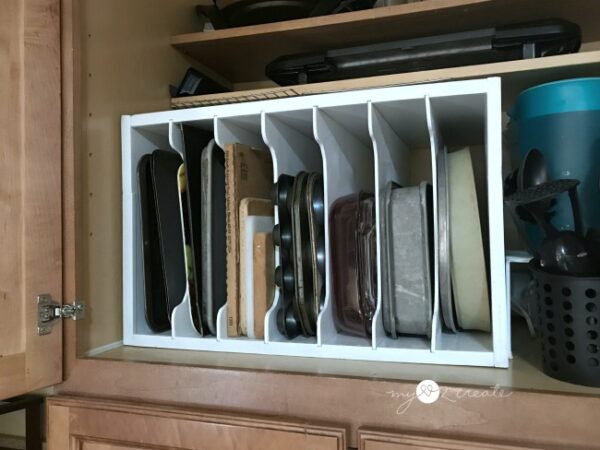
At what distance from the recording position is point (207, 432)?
2.32ft

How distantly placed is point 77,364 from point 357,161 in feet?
2.20

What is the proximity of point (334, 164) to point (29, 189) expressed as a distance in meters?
0.50

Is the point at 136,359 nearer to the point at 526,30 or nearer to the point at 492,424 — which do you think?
the point at 492,424

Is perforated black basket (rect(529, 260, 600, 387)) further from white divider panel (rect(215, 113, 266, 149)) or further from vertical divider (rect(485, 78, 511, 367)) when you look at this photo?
white divider panel (rect(215, 113, 266, 149))

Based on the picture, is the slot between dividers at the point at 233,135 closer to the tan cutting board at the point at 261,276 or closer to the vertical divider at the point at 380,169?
the tan cutting board at the point at 261,276

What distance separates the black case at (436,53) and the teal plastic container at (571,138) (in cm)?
12

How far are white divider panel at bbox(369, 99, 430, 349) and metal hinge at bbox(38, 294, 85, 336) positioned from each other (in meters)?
0.47

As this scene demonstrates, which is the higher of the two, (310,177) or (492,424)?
(310,177)

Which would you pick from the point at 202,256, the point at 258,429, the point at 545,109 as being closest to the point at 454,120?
the point at 545,109

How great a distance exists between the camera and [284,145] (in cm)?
94

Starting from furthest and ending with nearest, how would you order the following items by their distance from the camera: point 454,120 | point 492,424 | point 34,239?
point 454,120, point 34,239, point 492,424

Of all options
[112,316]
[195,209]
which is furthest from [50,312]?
[195,209]

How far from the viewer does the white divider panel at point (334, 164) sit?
83cm

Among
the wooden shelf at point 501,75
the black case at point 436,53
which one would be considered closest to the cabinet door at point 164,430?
the wooden shelf at point 501,75
